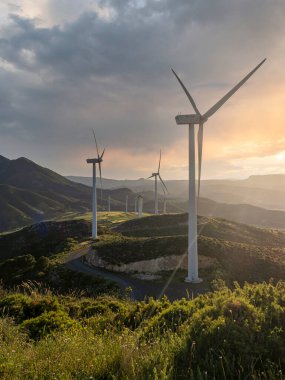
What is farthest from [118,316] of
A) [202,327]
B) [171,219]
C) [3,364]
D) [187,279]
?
[171,219]

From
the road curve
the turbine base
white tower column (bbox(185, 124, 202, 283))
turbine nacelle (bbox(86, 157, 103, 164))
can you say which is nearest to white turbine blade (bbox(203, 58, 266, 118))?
white tower column (bbox(185, 124, 202, 283))

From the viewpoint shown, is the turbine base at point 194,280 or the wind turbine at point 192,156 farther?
the turbine base at point 194,280

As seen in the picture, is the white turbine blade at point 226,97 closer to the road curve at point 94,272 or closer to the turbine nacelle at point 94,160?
the road curve at point 94,272

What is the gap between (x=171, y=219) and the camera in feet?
382

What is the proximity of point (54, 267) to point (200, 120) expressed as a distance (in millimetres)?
33207

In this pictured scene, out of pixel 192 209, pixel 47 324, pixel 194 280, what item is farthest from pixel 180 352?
pixel 194 280

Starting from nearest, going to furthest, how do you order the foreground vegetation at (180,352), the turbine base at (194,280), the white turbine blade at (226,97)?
the foreground vegetation at (180,352)
the white turbine blade at (226,97)
the turbine base at (194,280)

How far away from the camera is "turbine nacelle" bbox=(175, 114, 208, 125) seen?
4122 cm

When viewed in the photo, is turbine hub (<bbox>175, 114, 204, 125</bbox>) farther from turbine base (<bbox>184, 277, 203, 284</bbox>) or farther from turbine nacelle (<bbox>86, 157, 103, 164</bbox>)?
turbine nacelle (<bbox>86, 157, 103, 164</bbox>)

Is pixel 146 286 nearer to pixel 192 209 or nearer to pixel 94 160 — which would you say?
pixel 192 209

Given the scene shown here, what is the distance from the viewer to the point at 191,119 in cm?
4147

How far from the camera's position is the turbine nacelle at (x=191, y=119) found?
Answer: 4122cm

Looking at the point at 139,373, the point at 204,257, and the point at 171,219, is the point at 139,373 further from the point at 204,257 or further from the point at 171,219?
the point at 171,219

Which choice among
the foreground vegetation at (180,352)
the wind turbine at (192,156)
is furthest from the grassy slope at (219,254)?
the foreground vegetation at (180,352)
